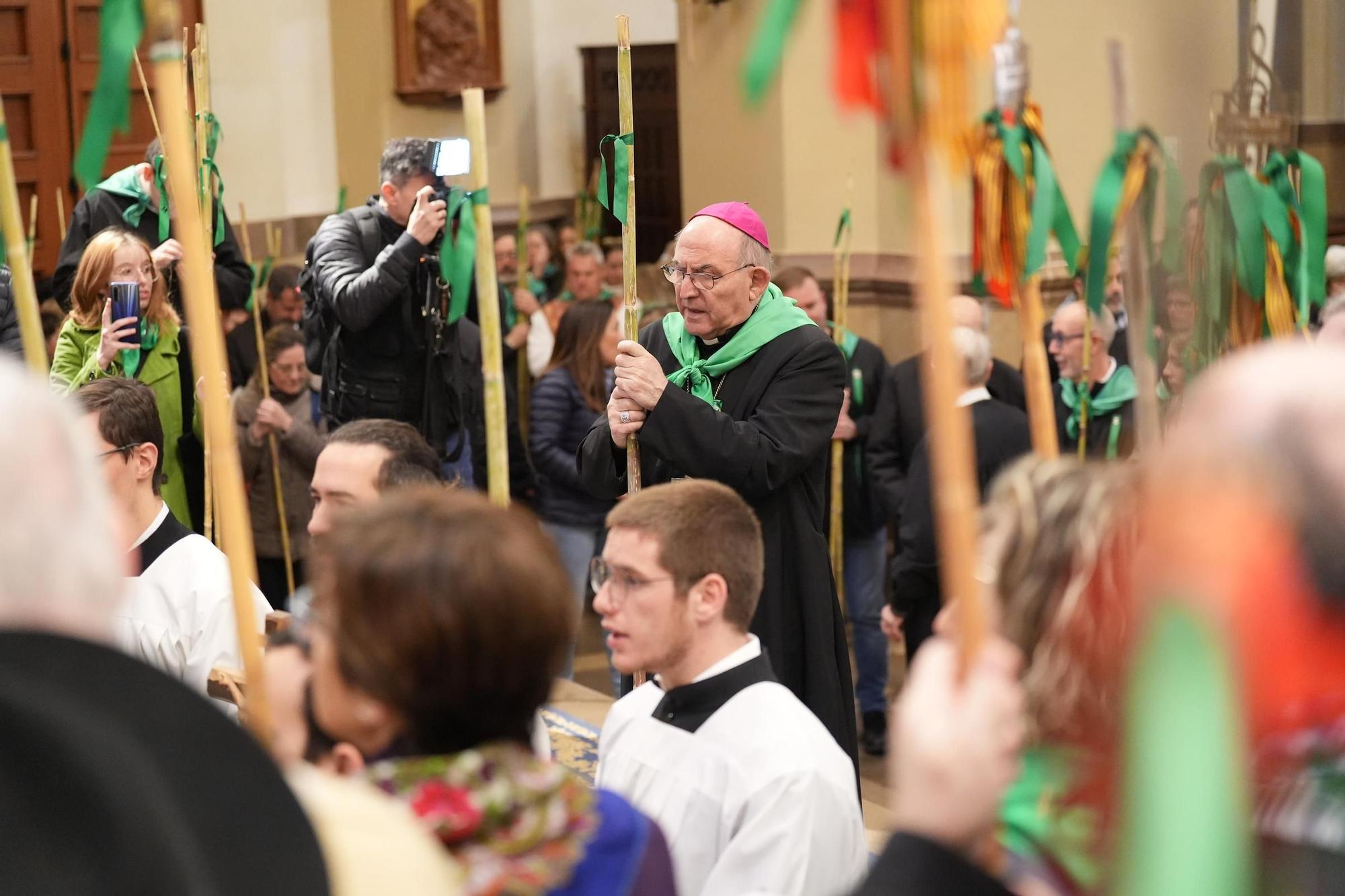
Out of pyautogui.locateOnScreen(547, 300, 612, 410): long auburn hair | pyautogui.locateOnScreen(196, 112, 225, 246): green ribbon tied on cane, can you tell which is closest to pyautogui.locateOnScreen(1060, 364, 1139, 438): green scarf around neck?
pyautogui.locateOnScreen(547, 300, 612, 410): long auburn hair

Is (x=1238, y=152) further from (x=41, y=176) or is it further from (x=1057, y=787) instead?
(x=41, y=176)

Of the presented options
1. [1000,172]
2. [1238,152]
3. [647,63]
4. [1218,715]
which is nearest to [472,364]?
[1238,152]

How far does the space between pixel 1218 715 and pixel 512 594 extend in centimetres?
58

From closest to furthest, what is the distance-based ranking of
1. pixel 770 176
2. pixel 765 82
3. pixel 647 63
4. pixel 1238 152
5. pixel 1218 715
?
pixel 1218 715, pixel 765 82, pixel 1238 152, pixel 770 176, pixel 647 63

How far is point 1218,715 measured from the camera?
123 cm

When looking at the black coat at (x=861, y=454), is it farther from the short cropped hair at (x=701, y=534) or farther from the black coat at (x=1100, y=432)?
the short cropped hair at (x=701, y=534)

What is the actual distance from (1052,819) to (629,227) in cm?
220

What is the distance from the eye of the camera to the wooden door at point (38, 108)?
341 inches

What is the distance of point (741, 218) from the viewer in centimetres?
377

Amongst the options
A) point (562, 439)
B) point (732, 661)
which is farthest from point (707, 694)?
point (562, 439)

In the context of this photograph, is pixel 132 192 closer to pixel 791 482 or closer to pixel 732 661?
pixel 791 482

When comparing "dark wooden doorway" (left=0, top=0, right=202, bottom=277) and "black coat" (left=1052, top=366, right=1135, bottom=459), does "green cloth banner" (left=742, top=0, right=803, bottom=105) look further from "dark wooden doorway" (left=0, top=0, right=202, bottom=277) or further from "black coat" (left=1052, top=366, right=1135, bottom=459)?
"dark wooden doorway" (left=0, top=0, right=202, bottom=277)

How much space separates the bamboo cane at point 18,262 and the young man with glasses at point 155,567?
110cm

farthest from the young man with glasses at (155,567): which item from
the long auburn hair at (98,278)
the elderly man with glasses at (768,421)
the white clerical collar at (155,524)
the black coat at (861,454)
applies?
the black coat at (861,454)
